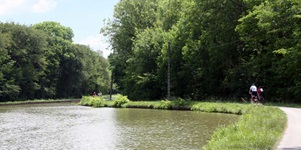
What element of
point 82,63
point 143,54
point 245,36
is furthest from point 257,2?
point 82,63

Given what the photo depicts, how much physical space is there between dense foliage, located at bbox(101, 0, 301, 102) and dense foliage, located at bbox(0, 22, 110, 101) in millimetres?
25709

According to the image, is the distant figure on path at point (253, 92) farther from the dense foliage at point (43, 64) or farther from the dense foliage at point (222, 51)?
the dense foliage at point (43, 64)

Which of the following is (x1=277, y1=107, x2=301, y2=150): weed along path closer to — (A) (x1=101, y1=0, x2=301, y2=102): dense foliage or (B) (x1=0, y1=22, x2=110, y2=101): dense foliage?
(A) (x1=101, y1=0, x2=301, y2=102): dense foliage

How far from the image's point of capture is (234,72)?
34281 mm

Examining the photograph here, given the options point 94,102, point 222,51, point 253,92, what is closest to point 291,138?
point 253,92

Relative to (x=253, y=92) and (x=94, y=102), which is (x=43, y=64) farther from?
(x=253, y=92)

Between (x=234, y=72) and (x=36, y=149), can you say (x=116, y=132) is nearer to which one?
(x=36, y=149)

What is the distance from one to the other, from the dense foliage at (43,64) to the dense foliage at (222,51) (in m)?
25.7

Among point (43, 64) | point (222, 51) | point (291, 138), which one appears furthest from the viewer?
point (43, 64)

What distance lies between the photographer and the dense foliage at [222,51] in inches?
1097

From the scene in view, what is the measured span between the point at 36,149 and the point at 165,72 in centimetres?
3171

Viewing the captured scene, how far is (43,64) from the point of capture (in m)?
74.6

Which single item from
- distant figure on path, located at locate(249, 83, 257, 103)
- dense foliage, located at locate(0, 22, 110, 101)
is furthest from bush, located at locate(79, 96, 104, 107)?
distant figure on path, located at locate(249, 83, 257, 103)

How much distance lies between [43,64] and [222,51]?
49.7 m
